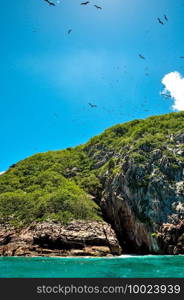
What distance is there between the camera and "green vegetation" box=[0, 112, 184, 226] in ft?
181

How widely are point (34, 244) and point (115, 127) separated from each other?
44.1 m

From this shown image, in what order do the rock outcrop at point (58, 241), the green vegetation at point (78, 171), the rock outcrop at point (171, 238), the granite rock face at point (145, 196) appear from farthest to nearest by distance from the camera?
the green vegetation at point (78, 171)
the granite rock face at point (145, 196)
the rock outcrop at point (171, 238)
the rock outcrop at point (58, 241)

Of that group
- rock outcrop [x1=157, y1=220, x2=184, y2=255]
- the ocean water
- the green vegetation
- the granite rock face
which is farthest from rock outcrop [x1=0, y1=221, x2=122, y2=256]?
the ocean water

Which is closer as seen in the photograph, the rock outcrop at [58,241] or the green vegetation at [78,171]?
the rock outcrop at [58,241]

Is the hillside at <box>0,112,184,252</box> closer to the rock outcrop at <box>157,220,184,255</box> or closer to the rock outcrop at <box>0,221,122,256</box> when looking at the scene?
the rock outcrop at <box>157,220,184,255</box>

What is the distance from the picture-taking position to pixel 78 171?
74625mm

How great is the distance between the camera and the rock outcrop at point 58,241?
46066mm

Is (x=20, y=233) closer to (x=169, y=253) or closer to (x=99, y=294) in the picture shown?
(x=169, y=253)

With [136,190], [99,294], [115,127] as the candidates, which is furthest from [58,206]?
[99,294]

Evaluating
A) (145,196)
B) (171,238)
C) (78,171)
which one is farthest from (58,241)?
(78,171)

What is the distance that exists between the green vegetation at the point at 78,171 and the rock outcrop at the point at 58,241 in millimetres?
2666

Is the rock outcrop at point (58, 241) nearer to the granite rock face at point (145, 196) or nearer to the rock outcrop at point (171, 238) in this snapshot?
the granite rock face at point (145, 196)

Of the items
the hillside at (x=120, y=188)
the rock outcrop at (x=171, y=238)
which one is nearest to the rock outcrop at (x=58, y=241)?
the hillside at (x=120, y=188)

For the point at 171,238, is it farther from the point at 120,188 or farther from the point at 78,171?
the point at 78,171
